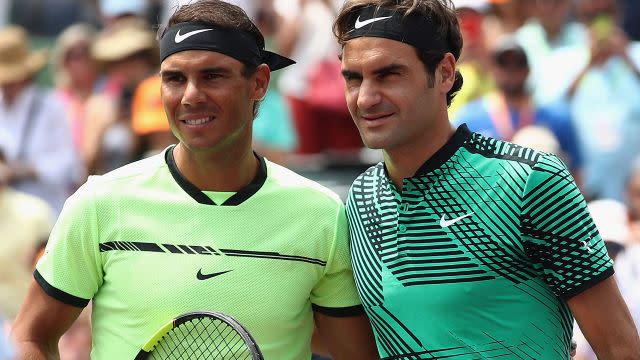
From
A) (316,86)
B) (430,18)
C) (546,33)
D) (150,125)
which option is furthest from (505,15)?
(430,18)

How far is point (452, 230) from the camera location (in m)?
4.41

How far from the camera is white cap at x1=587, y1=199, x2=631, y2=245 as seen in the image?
24.6 ft

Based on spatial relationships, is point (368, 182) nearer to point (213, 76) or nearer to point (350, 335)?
point (350, 335)

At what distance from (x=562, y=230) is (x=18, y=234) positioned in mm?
4905

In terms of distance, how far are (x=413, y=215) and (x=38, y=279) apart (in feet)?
4.19

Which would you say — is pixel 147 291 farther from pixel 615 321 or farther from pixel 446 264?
pixel 615 321

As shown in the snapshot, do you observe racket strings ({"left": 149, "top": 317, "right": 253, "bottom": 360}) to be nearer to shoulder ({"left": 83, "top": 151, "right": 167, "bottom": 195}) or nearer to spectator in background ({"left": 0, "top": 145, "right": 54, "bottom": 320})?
shoulder ({"left": 83, "top": 151, "right": 167, "bottom": 195})

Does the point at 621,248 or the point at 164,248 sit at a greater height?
the point at 621,248

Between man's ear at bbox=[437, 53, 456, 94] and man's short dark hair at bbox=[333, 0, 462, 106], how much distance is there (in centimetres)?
3

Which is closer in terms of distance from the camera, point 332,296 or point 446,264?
point 446,264

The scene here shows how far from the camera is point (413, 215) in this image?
4.49 metres

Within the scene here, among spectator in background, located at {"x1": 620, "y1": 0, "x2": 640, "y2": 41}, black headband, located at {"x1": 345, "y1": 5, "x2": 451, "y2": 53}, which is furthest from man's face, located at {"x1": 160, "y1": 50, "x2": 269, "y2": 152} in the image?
spectator in background, located at {"x1": 620, "y1": 0, "x2": 640, "y2": 41}

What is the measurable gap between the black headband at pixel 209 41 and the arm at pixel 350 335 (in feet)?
3.08

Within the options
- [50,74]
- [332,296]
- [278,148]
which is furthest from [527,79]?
[50,74]
